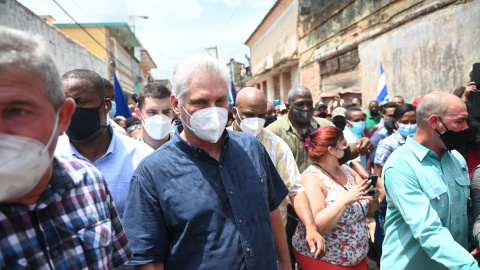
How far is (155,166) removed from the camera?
164cm

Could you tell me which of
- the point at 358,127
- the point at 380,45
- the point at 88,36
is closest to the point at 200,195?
the point at 358,127

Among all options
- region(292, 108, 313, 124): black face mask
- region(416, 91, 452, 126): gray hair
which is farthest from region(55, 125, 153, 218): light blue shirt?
region(292, 108, 313, 124): black face mask

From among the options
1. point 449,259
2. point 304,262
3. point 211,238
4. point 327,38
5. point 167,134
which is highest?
point 327,38

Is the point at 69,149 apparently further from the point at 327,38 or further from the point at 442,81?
the point at 327,38

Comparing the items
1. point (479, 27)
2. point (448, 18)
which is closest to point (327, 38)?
point (448, 18)

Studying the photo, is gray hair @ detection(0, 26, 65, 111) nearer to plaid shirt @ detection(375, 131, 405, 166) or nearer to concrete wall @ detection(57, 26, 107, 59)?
plaid shirt @ detection(375, 131, 405, 166)

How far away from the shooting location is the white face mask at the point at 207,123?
1.75m

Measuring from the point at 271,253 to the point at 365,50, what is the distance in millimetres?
9520

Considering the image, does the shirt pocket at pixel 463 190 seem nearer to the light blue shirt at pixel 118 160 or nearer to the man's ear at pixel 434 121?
the man's ear at pixel 434 121

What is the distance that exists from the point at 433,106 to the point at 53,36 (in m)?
10.00

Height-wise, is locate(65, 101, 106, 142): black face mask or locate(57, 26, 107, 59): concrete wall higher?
locate(57, 26, 107, 59): concrete wall

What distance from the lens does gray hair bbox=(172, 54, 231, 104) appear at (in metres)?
1.75

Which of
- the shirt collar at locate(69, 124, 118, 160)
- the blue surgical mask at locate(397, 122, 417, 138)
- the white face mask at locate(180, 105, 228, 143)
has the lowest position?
the blue surgical mask at locate(397, 122, 417, 138)

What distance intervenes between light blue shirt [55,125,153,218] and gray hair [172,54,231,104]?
528mm
